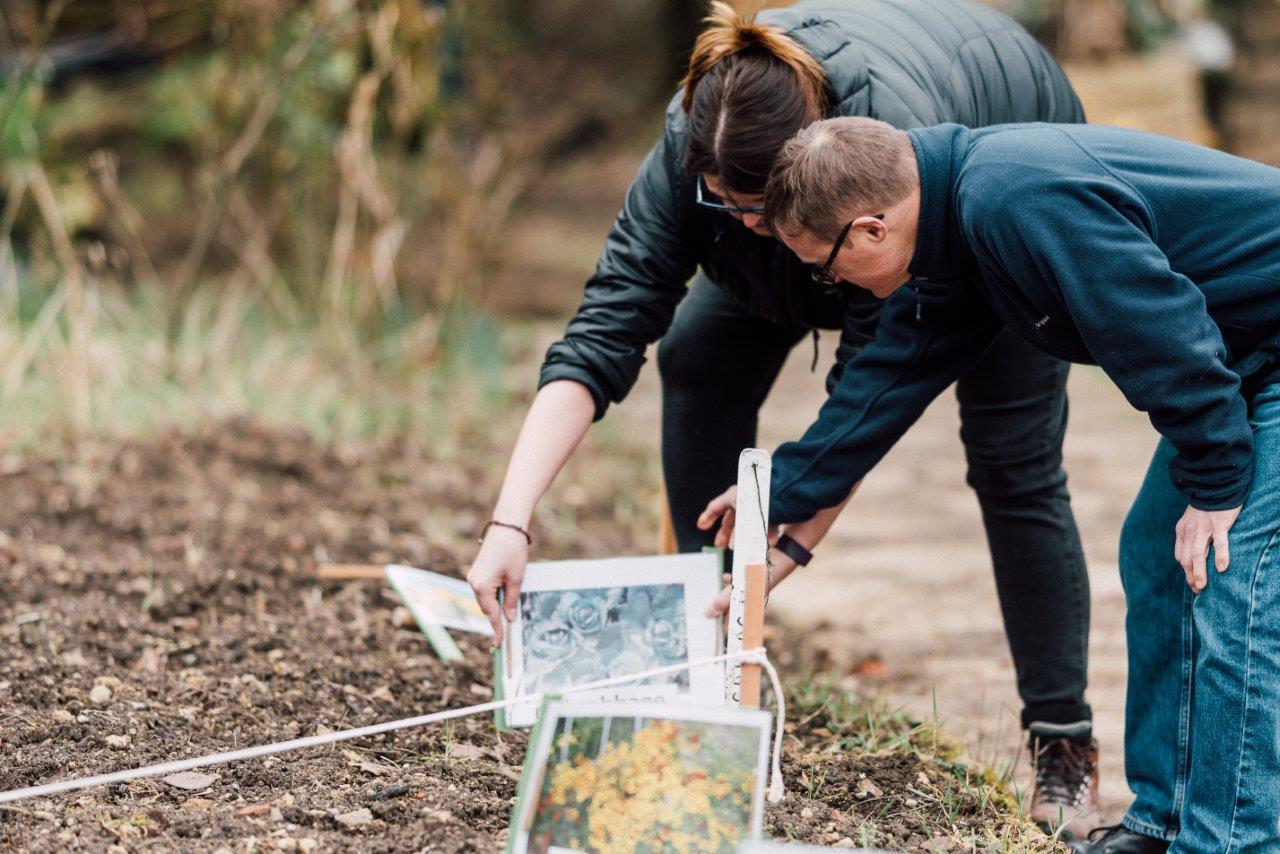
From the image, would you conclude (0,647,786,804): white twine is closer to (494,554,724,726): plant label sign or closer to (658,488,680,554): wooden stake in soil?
(494,554,724,726): plant label sign


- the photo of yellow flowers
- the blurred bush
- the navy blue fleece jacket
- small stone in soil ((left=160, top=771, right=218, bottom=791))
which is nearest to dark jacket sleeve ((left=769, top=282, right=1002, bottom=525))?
the navy blue fleece jacket

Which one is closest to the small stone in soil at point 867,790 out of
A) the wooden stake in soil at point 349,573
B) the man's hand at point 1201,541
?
the man's hand at point 1201,541

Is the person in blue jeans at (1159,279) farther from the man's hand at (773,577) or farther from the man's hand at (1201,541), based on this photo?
the man's hand at (773,577)

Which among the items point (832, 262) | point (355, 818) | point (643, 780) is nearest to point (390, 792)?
point (355, 818)

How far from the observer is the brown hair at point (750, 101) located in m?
2.20

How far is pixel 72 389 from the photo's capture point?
485cm

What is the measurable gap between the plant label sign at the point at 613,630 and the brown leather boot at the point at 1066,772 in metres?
0.71

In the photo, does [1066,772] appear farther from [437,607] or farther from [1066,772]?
[437,607]

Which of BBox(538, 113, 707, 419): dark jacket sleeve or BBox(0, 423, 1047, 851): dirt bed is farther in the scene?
BBox(538, 113, 707, 419): dark jacket sleeve

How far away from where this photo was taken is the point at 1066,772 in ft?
8.84

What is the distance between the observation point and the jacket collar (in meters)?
2.09

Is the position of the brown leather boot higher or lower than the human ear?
lower

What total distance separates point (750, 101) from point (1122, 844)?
1430 mm

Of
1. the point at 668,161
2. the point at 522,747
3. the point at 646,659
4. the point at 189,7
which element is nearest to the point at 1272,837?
the point at 646,659
